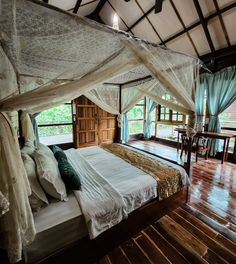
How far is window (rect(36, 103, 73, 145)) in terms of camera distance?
475cm

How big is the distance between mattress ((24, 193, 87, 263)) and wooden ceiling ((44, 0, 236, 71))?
4.04 metres

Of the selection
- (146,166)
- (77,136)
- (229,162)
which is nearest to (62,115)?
(77,136)

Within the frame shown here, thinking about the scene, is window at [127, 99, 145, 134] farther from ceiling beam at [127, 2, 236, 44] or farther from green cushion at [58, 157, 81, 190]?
green cushion at [58, 157, 81, 190]

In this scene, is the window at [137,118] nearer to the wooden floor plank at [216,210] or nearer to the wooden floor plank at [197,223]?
the wooden floor plank at [216,210]

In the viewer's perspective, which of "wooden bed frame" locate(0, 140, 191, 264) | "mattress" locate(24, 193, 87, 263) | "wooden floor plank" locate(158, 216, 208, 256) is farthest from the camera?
"wooden floor plank" locate(158, 216, 208, 256)

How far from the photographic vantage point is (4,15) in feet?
3.49

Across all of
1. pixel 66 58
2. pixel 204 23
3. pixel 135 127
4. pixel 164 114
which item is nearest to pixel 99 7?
pixel 204 23

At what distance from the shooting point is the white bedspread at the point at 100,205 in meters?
1.39

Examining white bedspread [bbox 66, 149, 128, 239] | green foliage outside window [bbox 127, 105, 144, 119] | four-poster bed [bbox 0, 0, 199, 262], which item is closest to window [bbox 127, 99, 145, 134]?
green foliage outside window [bbox 127, 105, 144, 119]

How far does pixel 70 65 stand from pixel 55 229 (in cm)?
154

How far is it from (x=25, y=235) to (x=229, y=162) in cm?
463

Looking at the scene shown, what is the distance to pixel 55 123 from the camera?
4.85 meters

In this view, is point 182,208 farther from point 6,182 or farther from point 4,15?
point 4,15

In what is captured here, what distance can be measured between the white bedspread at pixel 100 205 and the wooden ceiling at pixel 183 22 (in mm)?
3836
